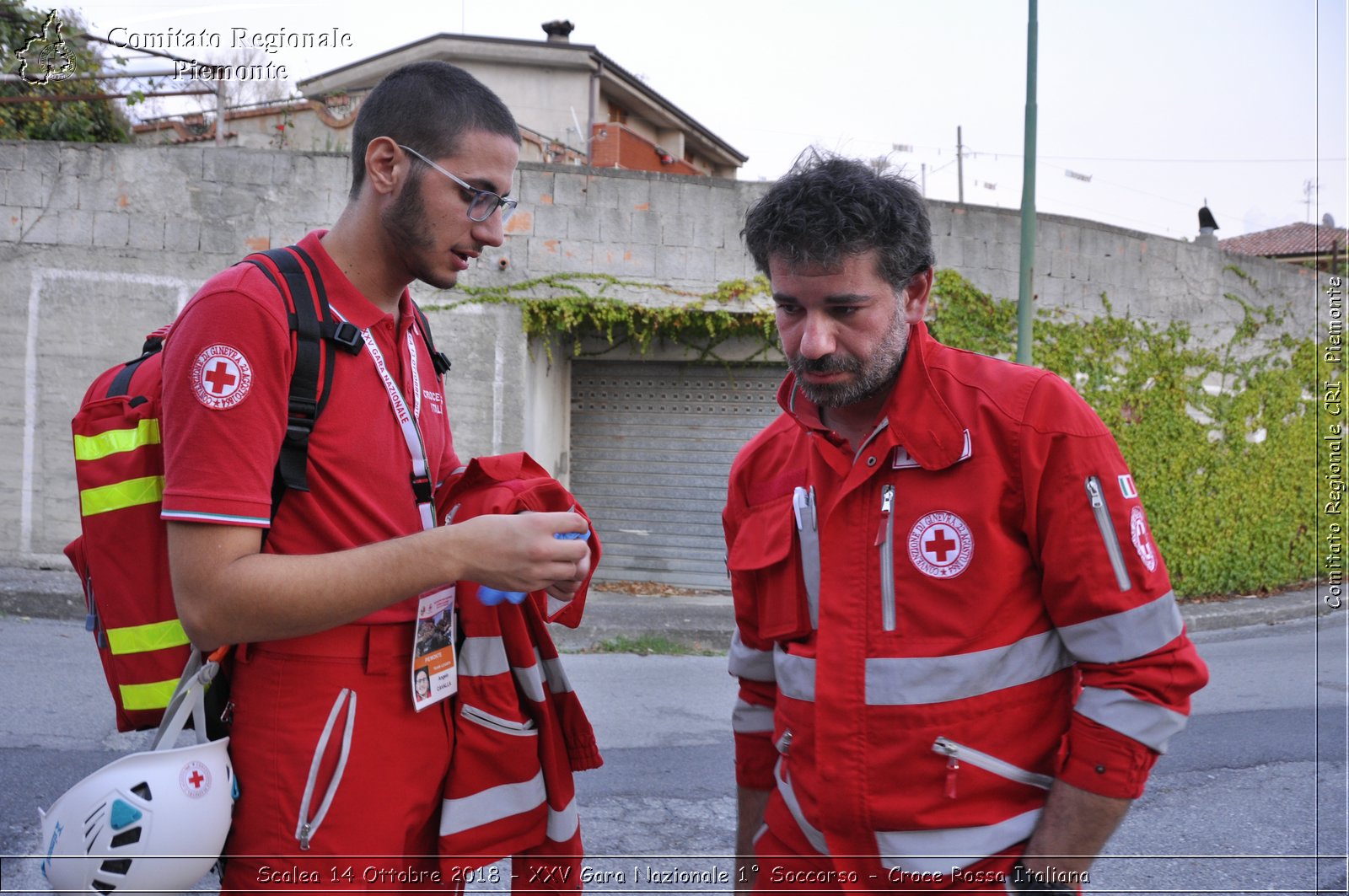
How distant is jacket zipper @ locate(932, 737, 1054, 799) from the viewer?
1.85 m

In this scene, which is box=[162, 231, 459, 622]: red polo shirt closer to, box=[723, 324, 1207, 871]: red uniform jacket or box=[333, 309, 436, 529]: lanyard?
box=[333, 309, 436, 529]: lanyard

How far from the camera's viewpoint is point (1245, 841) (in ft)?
14.9

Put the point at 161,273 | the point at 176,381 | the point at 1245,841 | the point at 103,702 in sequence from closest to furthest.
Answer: the point at 176,381
the point at 1245,841
the point at 103,702
the point at 161,273

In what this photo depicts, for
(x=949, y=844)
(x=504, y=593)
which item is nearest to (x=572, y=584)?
(x=504, y=593)

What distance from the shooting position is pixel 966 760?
1858 mm

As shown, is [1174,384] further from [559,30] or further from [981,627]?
[559,30]

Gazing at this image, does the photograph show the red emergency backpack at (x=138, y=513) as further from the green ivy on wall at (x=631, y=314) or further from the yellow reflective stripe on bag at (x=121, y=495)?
the green ivy on wall at (x=631, y=314)

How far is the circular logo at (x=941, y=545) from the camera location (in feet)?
6.24

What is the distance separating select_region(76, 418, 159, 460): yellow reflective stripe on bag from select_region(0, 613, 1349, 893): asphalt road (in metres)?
2.10

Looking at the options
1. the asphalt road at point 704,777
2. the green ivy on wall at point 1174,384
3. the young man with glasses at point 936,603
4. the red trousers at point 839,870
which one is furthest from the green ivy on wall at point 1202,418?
the red trousers at point 839,870

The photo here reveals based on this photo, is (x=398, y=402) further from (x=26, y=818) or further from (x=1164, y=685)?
(x=26, y=818)

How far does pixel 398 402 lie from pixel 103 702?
16.0ft

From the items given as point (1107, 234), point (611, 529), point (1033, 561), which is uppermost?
point (1107, 234)

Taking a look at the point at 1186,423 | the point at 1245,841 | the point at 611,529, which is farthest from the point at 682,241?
the point at 1245,841
